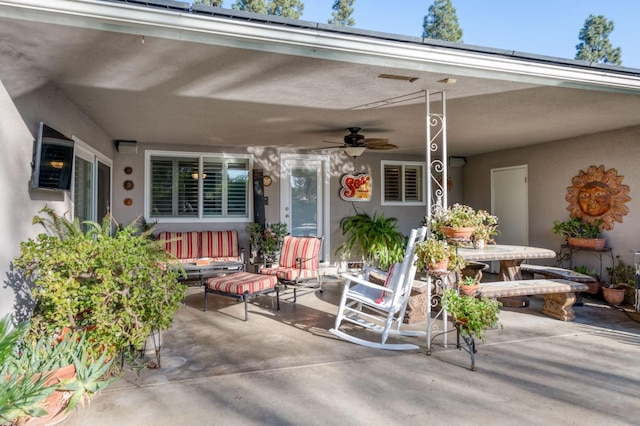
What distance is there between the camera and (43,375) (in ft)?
7.32

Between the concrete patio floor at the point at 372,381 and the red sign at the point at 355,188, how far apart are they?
3941mm

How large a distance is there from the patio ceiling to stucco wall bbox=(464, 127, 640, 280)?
1.11 ft

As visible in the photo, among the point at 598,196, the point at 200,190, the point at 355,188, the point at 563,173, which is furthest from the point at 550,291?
the point at 200,190

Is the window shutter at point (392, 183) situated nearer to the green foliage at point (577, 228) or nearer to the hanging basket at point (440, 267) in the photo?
the green foliage at point (577, 228)

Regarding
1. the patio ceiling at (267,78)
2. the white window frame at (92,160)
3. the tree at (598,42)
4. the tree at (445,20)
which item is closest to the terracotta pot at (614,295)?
the patio ceiling at (267,78)

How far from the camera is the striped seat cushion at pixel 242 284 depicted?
14.7ft

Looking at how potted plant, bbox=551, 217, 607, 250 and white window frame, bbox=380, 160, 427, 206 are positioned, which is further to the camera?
white window frame, bbox=380, 160, 427, 206

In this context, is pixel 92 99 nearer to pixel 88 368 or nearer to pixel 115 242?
pixel 115 242

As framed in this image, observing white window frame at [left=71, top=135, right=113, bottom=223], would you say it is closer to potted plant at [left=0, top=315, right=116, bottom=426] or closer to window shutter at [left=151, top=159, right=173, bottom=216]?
window shutter at [left=151, top=159, right=173, bottom=216]

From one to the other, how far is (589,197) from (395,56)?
467 cm

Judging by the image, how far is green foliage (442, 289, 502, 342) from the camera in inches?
117

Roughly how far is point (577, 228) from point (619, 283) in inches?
38.5

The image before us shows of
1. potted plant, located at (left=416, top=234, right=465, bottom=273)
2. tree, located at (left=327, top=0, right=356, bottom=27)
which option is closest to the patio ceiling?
potted plant, located at (left=416, top=234, right=465, bottom=273)

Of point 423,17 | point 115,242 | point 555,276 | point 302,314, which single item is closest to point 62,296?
point 115,242
